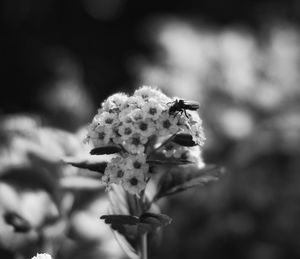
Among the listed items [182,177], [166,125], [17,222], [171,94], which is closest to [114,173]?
[166,125]

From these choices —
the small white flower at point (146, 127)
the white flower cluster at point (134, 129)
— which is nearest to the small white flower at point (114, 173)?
the white flower cluster at point (134, 129)

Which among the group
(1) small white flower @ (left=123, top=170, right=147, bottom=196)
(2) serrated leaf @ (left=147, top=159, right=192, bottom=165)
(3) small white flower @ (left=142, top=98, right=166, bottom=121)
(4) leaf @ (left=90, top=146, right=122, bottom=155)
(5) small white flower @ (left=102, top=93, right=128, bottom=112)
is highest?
(5) small white flower @ (left=102, top=93, right=128, bottom=112)

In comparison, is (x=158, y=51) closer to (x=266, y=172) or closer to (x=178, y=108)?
(x=266, y=172)

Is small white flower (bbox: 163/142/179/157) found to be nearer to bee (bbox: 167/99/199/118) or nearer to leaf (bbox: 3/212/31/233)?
bee (bbox: 167/99/199/118)

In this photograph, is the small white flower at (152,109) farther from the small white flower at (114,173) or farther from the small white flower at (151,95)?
the small white flower at (114,173)

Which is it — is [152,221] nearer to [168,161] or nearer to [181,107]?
[168,161]

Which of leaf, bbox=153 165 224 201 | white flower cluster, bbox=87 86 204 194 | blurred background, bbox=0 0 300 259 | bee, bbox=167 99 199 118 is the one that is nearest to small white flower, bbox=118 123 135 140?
white flower cluster, bbox=87 86 204 194
